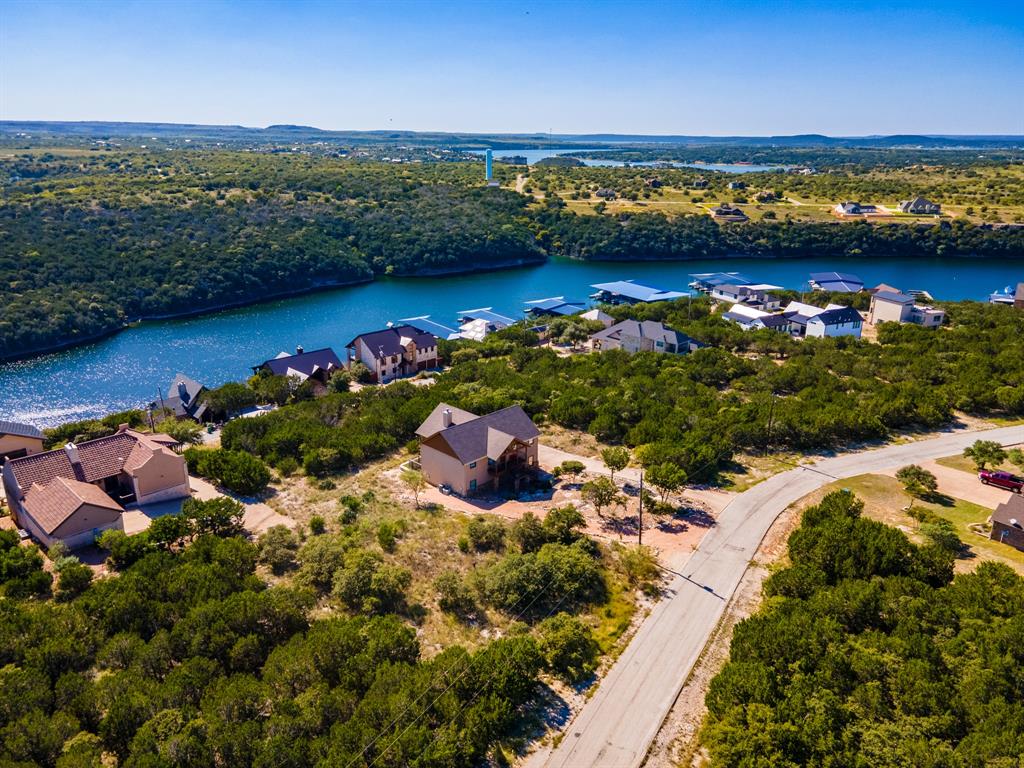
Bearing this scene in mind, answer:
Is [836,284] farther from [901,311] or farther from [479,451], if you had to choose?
[479,451]

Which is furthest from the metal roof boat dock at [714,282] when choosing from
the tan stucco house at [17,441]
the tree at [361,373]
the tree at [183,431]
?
the tan stucco house at [17,441]

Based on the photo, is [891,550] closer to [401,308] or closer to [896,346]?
[896,346]

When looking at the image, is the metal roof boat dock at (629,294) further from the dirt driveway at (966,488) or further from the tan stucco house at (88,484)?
the tan stucco house at (88,484)

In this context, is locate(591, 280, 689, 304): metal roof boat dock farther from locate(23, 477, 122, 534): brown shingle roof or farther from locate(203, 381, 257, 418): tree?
locate(23, 477, 122, 534): brown shingle roof

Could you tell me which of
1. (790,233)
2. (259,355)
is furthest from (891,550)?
(790,233)

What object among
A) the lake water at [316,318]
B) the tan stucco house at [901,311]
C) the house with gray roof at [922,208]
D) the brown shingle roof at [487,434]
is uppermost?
the house with gray roof at [922,208]

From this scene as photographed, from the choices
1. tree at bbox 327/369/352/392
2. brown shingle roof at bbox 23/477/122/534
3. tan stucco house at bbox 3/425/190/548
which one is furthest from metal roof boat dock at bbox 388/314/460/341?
brown shingle roof at bbox 23/477/122/534
